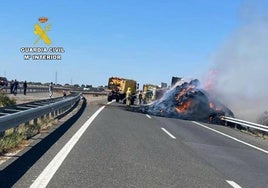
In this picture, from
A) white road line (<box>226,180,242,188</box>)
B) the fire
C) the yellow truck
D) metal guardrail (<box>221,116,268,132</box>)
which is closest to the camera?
white road line (<box>226,180,242,188</box>)

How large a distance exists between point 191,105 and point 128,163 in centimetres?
1979

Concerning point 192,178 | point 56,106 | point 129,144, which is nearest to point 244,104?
point 56,106

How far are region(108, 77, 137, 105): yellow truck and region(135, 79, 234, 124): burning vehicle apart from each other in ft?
60.0

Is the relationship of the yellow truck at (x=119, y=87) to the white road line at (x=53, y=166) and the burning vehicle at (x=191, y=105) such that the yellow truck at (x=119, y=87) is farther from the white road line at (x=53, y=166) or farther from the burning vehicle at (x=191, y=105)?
the white road line at (x=53, y=166)

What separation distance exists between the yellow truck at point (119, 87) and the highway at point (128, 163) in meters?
34.3

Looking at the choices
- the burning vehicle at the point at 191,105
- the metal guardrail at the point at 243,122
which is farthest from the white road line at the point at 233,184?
the burning vehicle at the point at 191,105

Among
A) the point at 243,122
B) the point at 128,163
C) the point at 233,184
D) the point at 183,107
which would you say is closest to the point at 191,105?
the point at 183,107

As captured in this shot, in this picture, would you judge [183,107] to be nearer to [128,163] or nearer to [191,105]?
[191,105]

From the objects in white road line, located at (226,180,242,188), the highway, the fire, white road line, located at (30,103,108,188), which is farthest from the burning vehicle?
white road line, located at (226,180,242,188)

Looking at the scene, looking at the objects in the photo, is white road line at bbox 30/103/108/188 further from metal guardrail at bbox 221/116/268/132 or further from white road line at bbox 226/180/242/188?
metal guardrail at bbox 221/116/268/132

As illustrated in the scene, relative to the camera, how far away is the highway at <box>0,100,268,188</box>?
25.8 ft

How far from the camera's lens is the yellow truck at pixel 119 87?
162ft

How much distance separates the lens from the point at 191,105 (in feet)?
95.6

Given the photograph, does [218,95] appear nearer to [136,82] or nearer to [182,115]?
[182,115]
